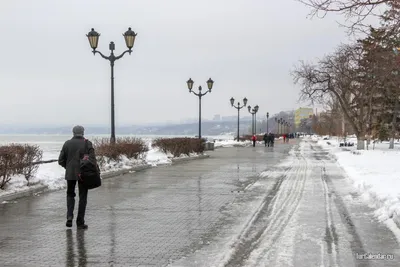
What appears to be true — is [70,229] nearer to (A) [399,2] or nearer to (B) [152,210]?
(B) [152,210]

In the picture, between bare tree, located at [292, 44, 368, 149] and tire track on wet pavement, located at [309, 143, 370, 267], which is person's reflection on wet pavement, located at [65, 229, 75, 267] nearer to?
tire track on wet pavement, located at [309, 143, 370, 267]

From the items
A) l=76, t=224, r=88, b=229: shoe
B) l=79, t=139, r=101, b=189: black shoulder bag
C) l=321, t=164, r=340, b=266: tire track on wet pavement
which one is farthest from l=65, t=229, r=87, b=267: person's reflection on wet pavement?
l=321, t=164, r=340, b=266: tire track on wet pavement

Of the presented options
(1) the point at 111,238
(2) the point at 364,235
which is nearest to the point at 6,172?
(1) the point at 111,238

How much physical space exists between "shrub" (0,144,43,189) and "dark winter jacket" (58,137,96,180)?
386 centimetres

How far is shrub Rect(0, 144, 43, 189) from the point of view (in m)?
11.7

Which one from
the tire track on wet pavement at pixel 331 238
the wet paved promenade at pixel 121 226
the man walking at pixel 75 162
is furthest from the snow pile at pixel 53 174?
the tire track on wet pavement at pixel 331 238

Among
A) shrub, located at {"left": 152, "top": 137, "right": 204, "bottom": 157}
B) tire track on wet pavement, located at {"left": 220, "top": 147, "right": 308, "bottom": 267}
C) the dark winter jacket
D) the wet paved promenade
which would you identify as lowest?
the wet paved promenade

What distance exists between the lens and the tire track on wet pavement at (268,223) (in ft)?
21.5

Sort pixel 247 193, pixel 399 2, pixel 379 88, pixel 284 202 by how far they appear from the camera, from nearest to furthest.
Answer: pixel 399 2 < pixel 284 202 < pixel 247 193 < pixel 379 88

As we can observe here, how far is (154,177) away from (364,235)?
34.1ft

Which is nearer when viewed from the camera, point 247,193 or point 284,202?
point 284,202

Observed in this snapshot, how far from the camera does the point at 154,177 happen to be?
56.4ft

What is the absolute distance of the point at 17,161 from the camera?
12289 millimetres

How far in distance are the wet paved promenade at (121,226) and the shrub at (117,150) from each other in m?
4.38
